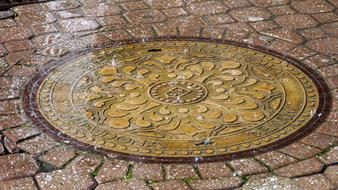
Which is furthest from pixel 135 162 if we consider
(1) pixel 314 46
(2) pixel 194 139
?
(1) pixel 314 46

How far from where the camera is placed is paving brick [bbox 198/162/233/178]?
410 centimetres

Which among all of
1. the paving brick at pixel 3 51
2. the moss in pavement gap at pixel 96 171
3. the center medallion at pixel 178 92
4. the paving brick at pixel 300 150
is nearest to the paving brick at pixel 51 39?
the paving brick at pixel 3 51

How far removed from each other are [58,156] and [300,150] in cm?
165

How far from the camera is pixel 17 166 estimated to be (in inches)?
165

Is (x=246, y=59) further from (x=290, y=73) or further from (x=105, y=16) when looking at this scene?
(x=105, y=16)

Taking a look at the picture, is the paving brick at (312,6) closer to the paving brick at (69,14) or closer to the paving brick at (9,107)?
the paving brick at (69,14)

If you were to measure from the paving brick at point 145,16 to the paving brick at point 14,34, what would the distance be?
1048mm

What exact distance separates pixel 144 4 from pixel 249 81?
201 centimetres

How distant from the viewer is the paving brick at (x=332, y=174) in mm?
4008

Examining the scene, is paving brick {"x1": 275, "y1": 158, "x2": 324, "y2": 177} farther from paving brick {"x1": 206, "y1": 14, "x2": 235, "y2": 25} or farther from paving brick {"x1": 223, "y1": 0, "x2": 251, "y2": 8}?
paving brick {"x1": 223, "y1": 0, "x2": 251, "y2": 8}

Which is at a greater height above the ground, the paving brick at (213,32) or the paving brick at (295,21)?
the paving brick at (295,21)

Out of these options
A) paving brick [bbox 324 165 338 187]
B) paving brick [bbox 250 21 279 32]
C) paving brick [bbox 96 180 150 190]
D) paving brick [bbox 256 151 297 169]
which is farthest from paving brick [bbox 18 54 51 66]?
paving brick [bbox 324 165 338 187]

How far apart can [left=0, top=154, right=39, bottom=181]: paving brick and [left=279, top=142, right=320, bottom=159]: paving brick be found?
1.69m

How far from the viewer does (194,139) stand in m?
4.51
